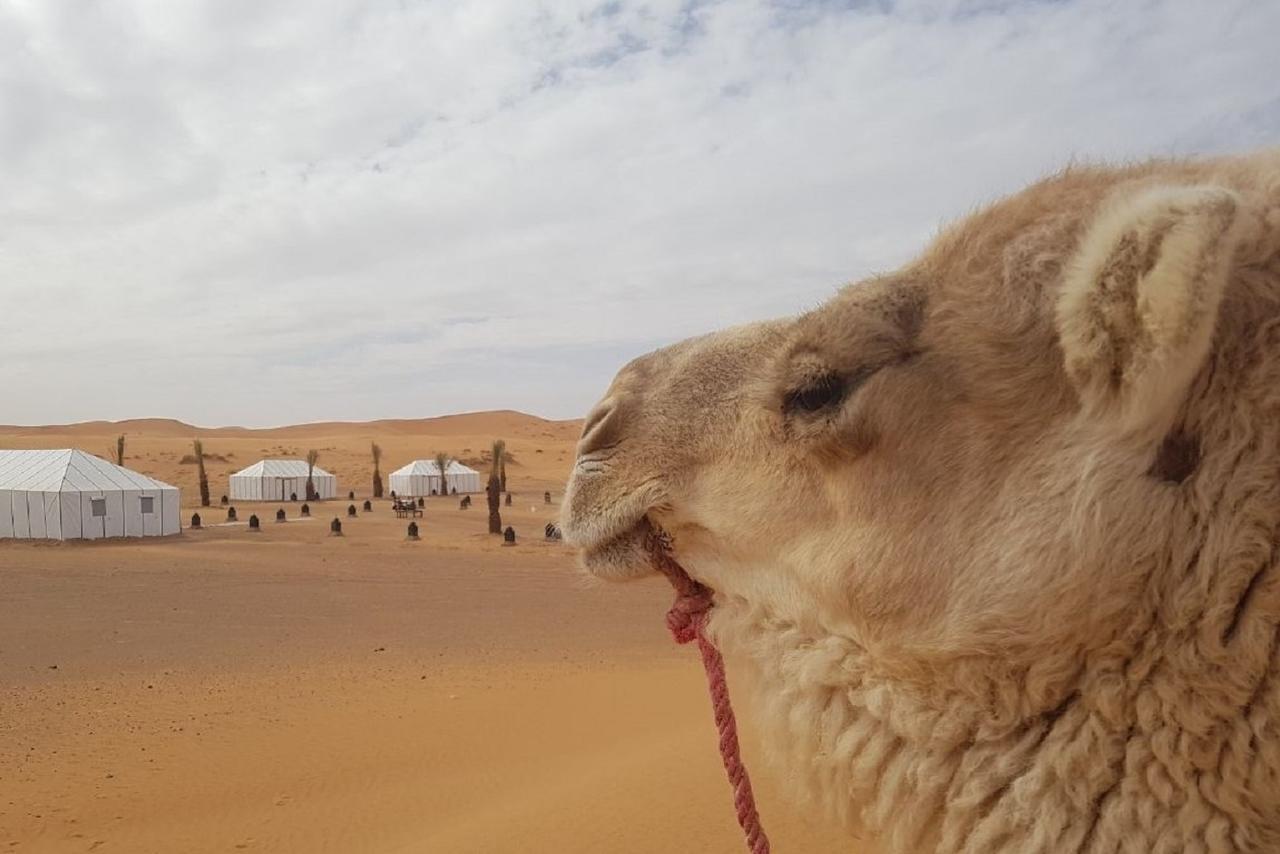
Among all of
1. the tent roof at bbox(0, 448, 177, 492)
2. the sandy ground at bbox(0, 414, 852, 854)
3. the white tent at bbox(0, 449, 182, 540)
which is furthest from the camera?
the tent roof at bbox(0, 448, 177, 492)

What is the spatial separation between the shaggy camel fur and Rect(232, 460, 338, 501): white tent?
53282 millimetres

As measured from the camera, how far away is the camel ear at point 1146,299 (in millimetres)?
1225

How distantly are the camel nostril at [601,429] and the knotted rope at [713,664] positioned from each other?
0.85 ft

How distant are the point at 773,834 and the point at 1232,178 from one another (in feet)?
13.5

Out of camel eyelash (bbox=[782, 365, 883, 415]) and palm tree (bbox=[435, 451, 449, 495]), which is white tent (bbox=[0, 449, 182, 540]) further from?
camel eyelash (bbox=[782, 365, 883, 415])

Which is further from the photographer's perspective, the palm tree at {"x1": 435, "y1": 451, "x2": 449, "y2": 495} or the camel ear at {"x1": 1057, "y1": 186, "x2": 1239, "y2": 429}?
the palm tree at {"x1": 435, "y1": 451, "x2": 449, "y2": 495}

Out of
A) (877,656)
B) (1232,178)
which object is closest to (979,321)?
(1232,178)

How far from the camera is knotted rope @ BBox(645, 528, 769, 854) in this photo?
A: 212 centimetres

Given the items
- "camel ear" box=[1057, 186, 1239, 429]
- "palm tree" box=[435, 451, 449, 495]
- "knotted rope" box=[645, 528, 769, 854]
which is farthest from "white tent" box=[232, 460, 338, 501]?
"camel ear" box=[1057, 186, 1239, 429]

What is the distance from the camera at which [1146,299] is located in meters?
1.26

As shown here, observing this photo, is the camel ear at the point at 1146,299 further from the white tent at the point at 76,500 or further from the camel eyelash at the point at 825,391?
the white tent at the point at 76,500

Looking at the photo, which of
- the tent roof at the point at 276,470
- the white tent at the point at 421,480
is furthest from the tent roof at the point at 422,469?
the tent roof at the point at 276,470

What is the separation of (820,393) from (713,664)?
2.49 feet

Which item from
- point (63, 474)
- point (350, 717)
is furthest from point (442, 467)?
Result: point (350, 717)
